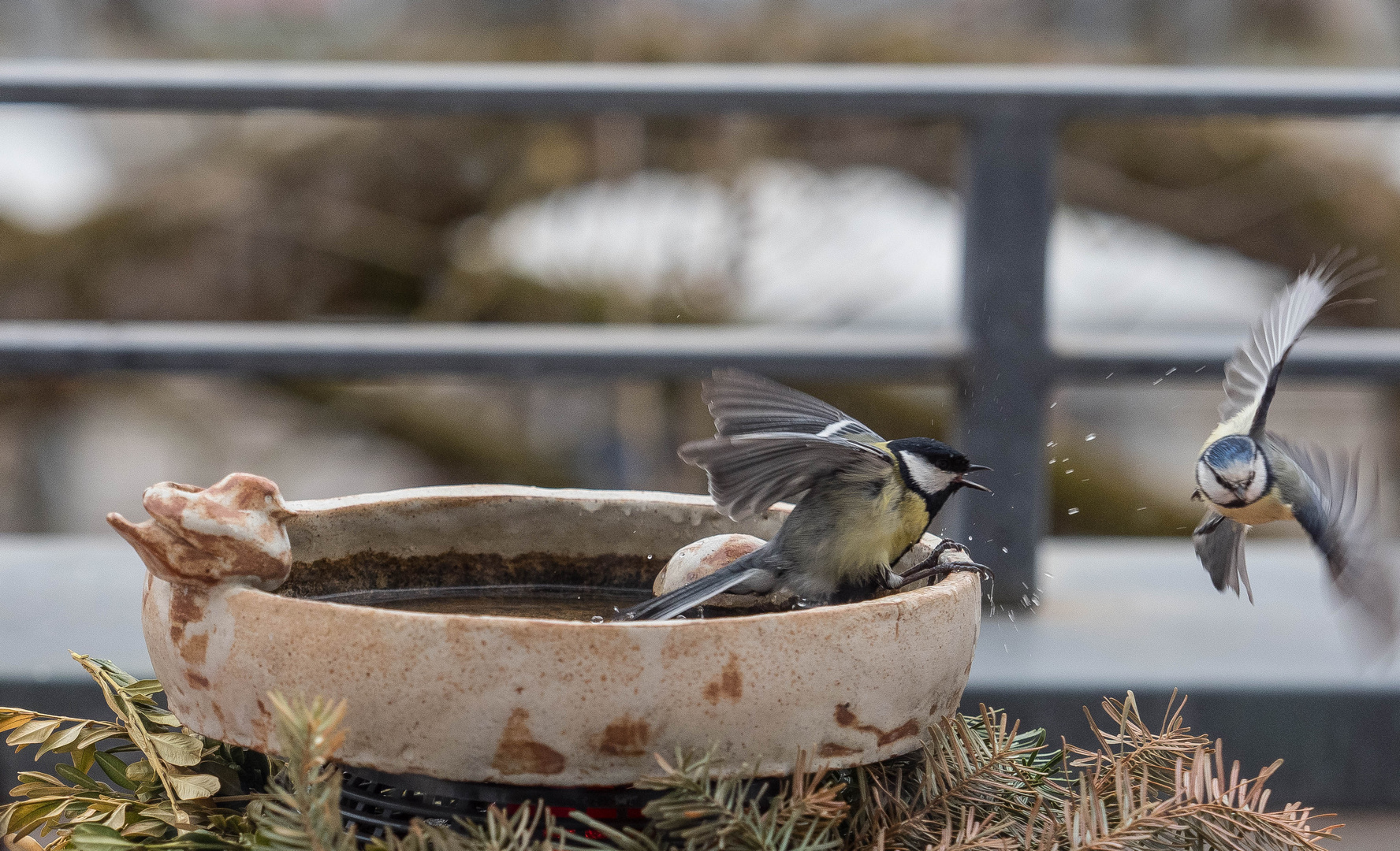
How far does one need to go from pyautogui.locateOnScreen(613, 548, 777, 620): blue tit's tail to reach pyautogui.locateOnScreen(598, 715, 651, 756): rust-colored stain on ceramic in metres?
0.17

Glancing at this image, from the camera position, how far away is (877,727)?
2.49ft

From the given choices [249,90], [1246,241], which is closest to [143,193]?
[249,90]

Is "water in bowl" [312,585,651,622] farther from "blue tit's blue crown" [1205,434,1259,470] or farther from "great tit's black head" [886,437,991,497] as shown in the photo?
"blue tit's blue crown" [1205,434,1259,470]

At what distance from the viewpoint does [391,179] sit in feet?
13.9

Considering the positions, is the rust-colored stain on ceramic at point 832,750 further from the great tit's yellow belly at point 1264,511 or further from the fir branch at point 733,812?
the great tit's yellow belly at point 1264,511

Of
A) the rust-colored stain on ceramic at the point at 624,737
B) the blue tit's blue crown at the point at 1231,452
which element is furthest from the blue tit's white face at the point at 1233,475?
the rust-colored stain on ceramic at the point at 624,737

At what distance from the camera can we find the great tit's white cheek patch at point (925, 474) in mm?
963

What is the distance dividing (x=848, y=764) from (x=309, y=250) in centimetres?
369

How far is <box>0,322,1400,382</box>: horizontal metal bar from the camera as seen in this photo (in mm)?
1850

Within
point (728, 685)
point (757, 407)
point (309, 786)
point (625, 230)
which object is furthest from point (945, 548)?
point (625, 230)

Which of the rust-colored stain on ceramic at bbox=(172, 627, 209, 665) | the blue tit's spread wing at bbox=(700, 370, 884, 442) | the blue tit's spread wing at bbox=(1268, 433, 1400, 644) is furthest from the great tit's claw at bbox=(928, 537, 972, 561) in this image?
the rust-colored stain on ceramic at bbox=(172, 627, 209, 665)

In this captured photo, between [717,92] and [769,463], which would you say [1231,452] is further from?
[717,92]

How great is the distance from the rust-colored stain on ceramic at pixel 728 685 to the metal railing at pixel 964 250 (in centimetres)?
117

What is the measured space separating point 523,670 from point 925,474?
38 centimetres
